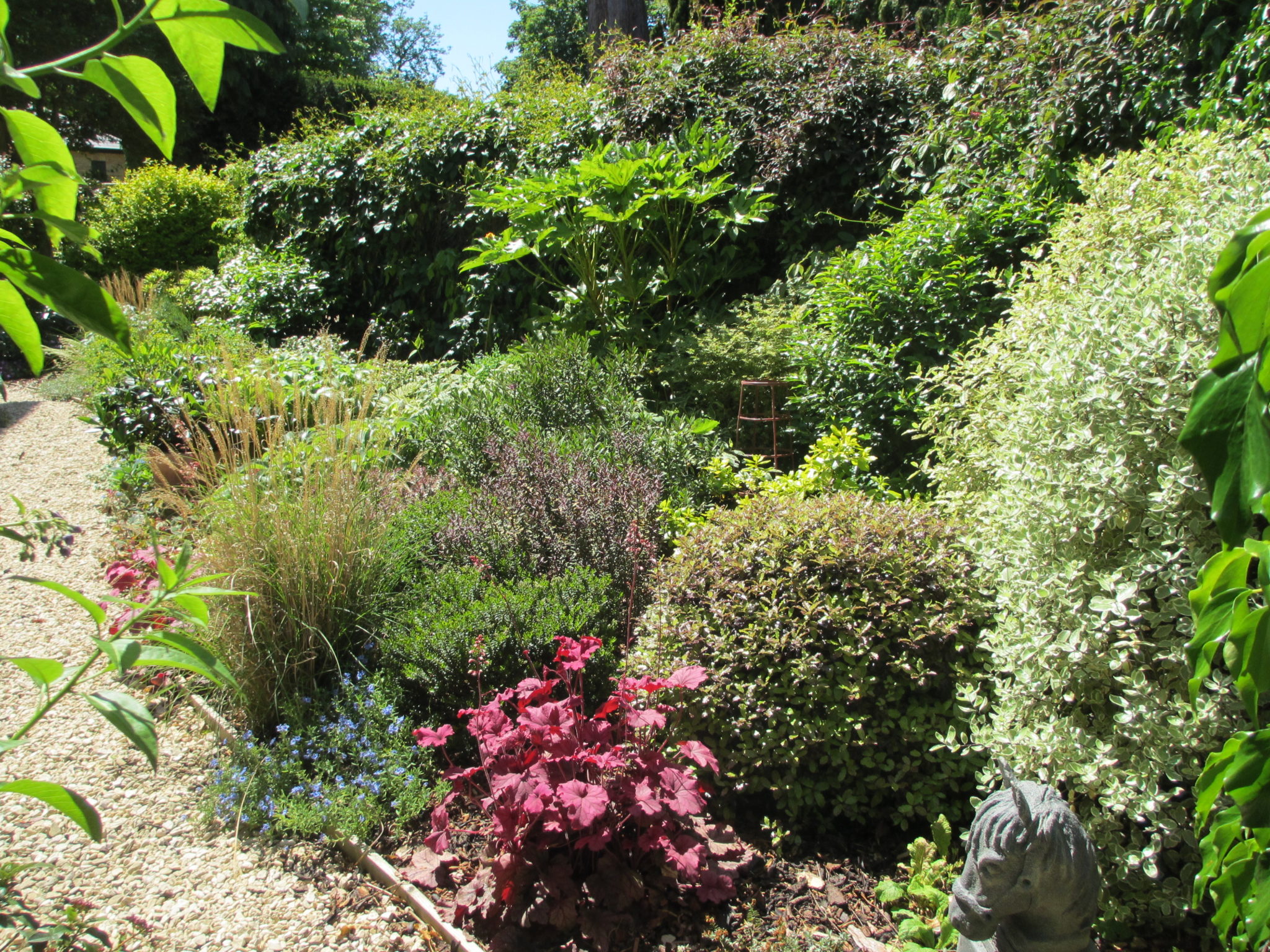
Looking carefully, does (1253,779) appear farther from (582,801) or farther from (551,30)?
(551,30)

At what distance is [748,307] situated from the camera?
5715 mm

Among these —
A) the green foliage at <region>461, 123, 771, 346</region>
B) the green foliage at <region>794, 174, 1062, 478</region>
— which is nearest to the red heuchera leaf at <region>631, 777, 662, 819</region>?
the green foliage at <region>794, 174, 1062, 478</region>

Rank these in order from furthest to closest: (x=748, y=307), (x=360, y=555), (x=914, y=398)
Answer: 1. (x=748, y=307)
2. (x=914, y=398)
3. (x=360, y=555)

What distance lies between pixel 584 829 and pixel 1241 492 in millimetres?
2043

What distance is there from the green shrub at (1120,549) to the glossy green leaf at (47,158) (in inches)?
87.4

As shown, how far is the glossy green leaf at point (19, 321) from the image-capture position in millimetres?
691

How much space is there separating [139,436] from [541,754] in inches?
209

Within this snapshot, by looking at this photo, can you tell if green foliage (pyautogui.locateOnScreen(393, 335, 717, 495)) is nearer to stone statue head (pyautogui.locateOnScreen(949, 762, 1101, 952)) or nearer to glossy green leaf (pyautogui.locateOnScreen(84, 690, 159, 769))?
stone statue head (pyautogui.locateOnScreen(949, 762, 1101, 952))

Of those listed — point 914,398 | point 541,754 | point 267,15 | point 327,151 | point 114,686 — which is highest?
point 267,15

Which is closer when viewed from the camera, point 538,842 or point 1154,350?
point 1154,350

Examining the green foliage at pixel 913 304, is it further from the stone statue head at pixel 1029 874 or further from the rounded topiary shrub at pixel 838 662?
the stone statue head at pixel 1029 874

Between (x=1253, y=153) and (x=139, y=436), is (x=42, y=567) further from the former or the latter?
(x=1253, y=153)

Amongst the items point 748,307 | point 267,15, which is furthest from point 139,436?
point 267,15

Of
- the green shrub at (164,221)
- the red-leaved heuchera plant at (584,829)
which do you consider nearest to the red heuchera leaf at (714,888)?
the red-leaved heuchera plant at (584,829)
